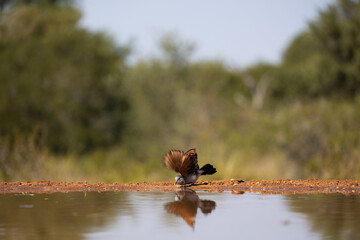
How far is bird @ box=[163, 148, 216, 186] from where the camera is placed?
9754 mm

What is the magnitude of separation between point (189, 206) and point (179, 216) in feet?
3.17

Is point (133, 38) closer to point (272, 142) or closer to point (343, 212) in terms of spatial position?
point (272, 142)

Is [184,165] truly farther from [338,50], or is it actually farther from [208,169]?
[338,50]

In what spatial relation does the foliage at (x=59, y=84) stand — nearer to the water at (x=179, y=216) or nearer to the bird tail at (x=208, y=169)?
the bird tail at (x=208, y=169)

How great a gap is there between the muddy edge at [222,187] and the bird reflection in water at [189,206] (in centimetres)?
133

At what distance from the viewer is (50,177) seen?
14.0 metres

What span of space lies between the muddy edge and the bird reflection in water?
52.3 inches

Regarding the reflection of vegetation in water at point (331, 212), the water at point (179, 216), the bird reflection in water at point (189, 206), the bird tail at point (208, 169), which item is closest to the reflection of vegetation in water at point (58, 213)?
the water at point (179, 216)

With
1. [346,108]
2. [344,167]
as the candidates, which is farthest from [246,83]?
[344,167]

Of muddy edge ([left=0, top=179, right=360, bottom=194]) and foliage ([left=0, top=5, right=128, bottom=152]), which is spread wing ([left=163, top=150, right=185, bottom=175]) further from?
foliage ([left=0, top=5, right=128, bottom=152])

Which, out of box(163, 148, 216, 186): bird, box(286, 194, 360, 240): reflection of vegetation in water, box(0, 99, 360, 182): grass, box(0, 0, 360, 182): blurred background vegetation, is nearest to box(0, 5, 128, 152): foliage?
box(0, 0, 360, 182): blurred background vegetation

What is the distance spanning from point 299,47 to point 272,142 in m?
38.3

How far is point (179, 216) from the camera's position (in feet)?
22.1

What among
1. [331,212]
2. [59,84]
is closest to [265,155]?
[331,212]
